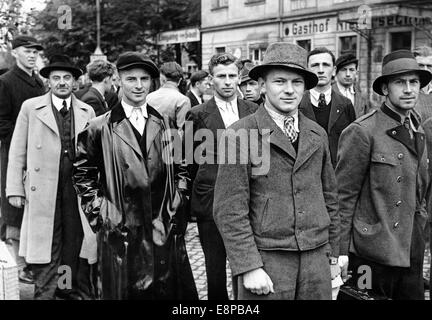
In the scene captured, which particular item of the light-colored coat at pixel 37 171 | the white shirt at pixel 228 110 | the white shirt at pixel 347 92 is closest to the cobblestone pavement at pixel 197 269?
the light-colored coat at pixel 37 171

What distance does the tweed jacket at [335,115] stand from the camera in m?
6.42

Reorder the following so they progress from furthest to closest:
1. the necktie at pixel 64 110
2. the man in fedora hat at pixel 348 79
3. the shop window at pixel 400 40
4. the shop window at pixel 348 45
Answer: the shop window at pixel 348 45
the shop window at pixel 400 40
the man in fedora hat at pixel 348 79
the necktie at pixel 64 110

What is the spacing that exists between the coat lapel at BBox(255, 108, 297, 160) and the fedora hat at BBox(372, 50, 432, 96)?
4.01ft

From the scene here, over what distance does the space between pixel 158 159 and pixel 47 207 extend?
5.31 ft

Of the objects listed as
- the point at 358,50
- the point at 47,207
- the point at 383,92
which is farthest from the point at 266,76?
the point at 358,50

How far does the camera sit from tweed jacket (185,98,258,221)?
4.96 m

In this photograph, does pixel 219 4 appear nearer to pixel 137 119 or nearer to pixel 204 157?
pixel 204 157

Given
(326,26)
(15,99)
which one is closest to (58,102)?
(15,99)

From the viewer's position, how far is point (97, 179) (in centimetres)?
459

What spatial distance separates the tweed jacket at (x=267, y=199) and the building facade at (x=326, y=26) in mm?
12702

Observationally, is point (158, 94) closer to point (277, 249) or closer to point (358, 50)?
point (277, 249)

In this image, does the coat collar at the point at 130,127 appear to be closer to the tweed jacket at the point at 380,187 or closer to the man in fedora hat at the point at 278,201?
the man in fedora hat at the point at 278,201

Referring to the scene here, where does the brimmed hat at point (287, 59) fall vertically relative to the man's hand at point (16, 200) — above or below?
above

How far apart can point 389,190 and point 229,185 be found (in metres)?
1.31
